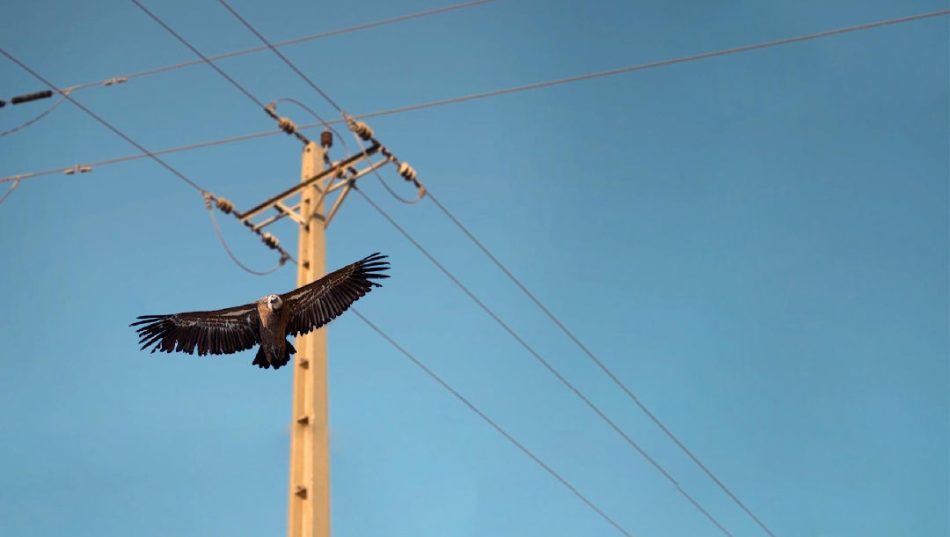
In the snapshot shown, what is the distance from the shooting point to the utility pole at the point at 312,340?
14.3 m

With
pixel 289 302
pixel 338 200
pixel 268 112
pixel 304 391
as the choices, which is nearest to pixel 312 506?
pixel 304 391

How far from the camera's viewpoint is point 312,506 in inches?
558

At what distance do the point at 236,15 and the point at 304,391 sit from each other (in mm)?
3609

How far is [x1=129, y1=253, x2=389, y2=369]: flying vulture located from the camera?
12.8m

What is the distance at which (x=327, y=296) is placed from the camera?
13.0 metres

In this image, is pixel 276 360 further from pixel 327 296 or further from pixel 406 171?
pixel 406 171

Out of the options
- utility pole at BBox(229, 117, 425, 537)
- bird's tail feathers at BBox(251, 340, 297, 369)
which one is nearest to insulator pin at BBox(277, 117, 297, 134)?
utility pole at BBox(229, 117, 425, 537)

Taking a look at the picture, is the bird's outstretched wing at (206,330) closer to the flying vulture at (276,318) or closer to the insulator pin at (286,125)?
the flying vulture at (276,318)

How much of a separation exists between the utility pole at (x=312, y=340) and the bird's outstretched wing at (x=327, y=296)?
1.94m

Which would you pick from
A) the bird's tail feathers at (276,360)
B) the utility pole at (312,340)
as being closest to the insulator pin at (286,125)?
the utility pole at (312,340)

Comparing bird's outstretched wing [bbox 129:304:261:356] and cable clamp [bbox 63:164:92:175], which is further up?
cable clamp [bbox 63:164:92:175]

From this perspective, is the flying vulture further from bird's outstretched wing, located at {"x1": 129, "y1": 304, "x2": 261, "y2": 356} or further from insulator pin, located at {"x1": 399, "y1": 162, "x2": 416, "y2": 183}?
insulator pin, located at {"x1": 399, "y1": 162, "x2": 416, "y2": 183}

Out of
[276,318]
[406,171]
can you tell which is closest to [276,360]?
[276,318]

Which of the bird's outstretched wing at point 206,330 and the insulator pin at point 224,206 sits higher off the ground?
the insulator pin at point 224,206
